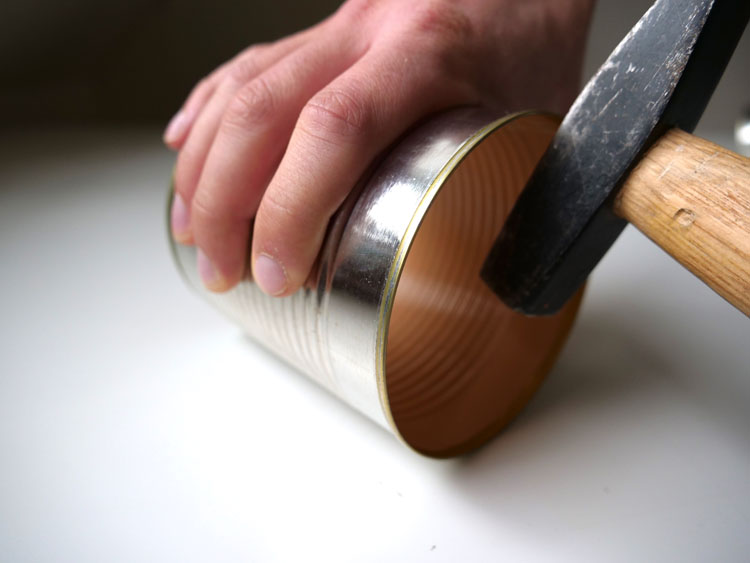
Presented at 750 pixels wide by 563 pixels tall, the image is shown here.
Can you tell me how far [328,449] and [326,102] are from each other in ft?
1.46

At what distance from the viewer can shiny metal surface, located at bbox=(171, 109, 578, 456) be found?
740 millimetres

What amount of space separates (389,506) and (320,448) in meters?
0.13

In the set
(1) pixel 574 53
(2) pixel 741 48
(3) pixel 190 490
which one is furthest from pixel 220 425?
(2) pixel 741 48

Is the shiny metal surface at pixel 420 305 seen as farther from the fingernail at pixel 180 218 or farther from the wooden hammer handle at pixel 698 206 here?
the wooden hammer handle at pixel 698 206

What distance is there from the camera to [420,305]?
1043 mm

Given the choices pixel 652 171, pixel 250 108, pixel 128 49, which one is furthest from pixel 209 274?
pixel 128 49

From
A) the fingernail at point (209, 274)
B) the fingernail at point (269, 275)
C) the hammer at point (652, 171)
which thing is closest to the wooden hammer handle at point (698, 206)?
the hammer at point (652, 171)

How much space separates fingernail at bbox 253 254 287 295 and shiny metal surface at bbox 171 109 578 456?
0.03 metres

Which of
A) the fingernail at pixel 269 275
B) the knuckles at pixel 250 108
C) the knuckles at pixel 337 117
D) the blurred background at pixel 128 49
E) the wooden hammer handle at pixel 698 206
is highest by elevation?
the wooden hammer handle at pixel 698 206

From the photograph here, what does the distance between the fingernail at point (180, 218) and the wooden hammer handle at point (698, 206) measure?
58 cm

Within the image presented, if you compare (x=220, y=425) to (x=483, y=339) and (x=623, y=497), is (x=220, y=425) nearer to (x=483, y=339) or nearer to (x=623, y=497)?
(x=483, y=339)

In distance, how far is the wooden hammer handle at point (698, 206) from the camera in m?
0.63

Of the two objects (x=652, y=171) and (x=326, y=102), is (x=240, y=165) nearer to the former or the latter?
(x=326, y=102)

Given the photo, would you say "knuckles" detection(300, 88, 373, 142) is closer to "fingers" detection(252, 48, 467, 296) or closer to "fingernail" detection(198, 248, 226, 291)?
"fingers" detection(252, 48, 467, 296)
